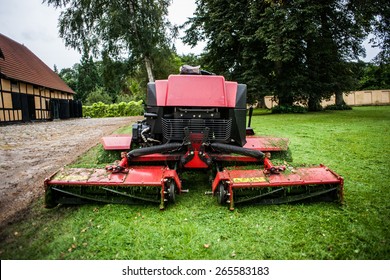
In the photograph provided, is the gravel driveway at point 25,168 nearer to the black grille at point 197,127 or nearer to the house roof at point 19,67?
the black grille at point 197,127

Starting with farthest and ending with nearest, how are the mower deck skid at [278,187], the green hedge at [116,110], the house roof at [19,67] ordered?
1. the green hedge at [116,110]
2. the house roof at [19,67]
3. the mower deck skid at [278,187]

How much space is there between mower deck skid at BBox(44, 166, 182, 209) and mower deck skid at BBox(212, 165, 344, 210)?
25.9 inches

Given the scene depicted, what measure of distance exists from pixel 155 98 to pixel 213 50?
1728 cm

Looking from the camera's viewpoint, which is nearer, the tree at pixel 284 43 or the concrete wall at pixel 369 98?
the tree at pixel 284 43

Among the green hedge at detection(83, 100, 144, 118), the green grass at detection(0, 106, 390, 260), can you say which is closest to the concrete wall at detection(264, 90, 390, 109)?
the green hedge at detection(83, 100, 144, 118)

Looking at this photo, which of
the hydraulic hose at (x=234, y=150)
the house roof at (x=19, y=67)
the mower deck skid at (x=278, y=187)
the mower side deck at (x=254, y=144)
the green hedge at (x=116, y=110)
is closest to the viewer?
the mower deck skid at (x=278, y=187)

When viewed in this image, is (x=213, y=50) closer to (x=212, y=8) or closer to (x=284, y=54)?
(x=212, y=8)

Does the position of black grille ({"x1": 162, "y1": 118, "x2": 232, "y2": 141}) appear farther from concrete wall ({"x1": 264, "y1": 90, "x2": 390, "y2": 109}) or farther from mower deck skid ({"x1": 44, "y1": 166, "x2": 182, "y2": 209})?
concrete wall ({"x1": 264, "y1": 90, "x2": 390, "y2": 109})

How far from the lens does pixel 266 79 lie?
17906mm

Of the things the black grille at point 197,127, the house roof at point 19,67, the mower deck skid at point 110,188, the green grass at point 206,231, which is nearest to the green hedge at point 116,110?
the house roof at point 19,67

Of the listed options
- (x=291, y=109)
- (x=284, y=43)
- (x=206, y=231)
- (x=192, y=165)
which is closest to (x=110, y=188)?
(x=192, y=165)

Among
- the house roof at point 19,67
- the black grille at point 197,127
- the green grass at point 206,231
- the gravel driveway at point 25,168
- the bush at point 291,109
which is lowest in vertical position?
the green grass at point 206,231

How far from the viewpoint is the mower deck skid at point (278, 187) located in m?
3.11

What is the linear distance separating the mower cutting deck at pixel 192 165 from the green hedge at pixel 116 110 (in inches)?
994
